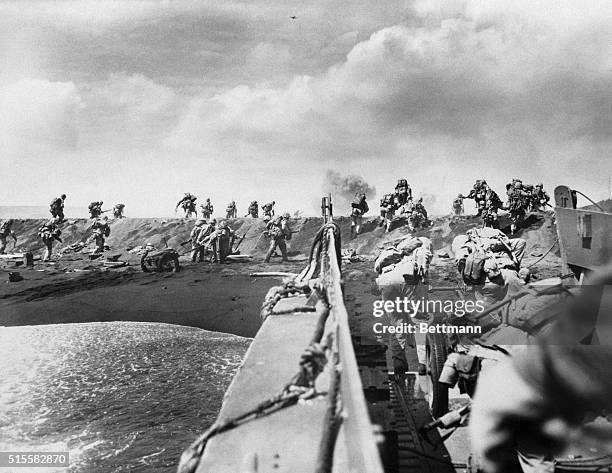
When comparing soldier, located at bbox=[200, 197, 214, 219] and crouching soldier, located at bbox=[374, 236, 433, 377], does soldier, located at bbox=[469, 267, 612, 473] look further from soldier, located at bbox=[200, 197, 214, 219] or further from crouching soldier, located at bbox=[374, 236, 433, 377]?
soldier, located at bbox=[200, 197, 214, 219]

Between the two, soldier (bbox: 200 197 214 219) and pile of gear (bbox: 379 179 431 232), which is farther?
soldier (bbox: 200 197 214 219)

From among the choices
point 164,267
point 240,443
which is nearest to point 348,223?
point 164,267

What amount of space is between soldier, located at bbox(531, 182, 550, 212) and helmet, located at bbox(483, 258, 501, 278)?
17.8 meters

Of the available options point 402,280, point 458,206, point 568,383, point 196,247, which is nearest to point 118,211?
point 196,247

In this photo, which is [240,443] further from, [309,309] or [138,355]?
[138,355]

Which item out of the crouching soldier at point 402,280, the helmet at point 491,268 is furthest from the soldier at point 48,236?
the helmet at point 491,268

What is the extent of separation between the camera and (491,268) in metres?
6.37

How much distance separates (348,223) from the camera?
1040 inches

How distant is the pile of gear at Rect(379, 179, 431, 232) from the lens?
2348 cm

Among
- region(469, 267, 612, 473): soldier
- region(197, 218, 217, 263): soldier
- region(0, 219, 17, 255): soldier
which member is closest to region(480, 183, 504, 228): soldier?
region(197, 218, 217, 263): soldier

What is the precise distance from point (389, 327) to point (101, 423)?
504cm

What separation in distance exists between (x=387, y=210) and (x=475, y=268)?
61.7 feet

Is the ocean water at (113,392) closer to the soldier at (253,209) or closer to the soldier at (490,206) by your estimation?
the soldier at (490,206)

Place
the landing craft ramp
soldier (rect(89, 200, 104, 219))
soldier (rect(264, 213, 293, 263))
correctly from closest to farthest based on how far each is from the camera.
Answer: the landing craft ramp, soldier (rect(264, 213, 293, 263)), soldier (rect(89, 200, 104, 219))
